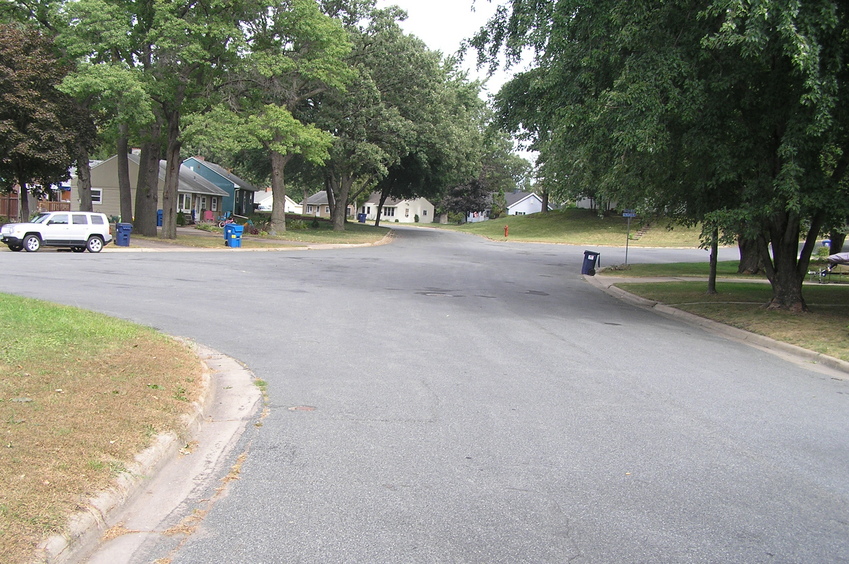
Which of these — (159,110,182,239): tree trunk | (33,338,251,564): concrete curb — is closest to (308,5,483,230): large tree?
(159,110,182,239): tree trunk

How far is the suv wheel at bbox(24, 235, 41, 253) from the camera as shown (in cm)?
2505

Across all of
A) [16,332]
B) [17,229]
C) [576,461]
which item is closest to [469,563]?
[576,461]

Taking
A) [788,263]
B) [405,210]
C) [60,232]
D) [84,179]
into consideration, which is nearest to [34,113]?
[84,179]

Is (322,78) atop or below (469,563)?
atop

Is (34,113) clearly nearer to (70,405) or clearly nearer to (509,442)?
(70,405)

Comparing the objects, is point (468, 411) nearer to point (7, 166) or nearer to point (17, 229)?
point (17, 229)

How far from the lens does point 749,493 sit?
511 cm

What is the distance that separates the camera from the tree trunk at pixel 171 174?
32688 mm

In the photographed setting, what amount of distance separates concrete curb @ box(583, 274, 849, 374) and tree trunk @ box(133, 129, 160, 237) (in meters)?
24.6

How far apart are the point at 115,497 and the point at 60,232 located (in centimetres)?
2465

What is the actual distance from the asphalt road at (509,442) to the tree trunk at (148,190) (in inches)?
879

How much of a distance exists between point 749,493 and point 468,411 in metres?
2.71

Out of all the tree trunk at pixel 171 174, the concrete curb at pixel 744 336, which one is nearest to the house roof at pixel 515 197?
the tree trunk at pixel 171 174

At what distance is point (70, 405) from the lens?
18.6ft
